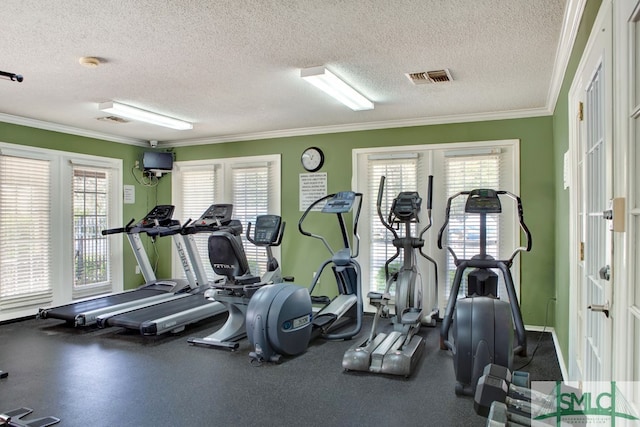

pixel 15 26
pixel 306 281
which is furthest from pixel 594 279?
pixel 306 281

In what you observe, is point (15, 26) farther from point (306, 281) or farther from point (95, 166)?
point (306, 281)

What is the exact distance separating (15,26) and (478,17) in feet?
9.40

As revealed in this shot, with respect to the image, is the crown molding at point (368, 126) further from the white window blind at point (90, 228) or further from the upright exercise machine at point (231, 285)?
the upright exercise machine at point (231, 285)

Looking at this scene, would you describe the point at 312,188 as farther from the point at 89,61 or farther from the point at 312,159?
the point at 89,61

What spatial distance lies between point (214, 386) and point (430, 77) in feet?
10.2

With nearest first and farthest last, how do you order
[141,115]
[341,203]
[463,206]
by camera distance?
[341,203] < [141,115] < [463,206]

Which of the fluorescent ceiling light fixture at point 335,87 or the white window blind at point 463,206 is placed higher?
the fluorescent ceiling light fixture at point 335,87

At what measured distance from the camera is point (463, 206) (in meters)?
5.18

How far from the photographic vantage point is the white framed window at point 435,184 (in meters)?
5.02

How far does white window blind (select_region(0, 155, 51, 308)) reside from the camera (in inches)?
203

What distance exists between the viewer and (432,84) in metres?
3.94

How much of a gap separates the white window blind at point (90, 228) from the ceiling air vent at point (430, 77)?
4.75 metres

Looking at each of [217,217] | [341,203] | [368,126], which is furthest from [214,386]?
[368,126]

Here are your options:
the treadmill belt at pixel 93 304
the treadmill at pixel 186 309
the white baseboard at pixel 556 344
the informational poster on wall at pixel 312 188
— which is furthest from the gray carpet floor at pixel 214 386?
the informational poster on wall at pixel 312 188
